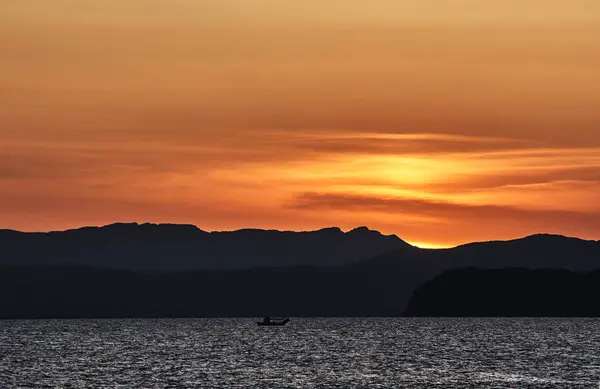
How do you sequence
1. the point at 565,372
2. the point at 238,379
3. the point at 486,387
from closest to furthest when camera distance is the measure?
1. the point at 486,387
2. the point at 238,379
3. the point at 565,372

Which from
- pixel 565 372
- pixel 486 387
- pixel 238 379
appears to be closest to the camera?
pixel 486 387

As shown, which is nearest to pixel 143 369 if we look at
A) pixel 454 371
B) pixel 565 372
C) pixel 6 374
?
pixel 6 374

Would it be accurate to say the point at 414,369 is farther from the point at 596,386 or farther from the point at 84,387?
the point at 84,387

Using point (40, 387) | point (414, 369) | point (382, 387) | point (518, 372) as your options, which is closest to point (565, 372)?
point (518, 372)

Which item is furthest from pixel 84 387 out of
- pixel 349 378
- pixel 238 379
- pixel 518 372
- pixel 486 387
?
pixel 518 372

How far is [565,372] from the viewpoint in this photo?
626 ft

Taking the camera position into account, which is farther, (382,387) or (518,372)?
(518,372)

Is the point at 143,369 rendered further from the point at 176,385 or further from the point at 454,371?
the point at 454,371

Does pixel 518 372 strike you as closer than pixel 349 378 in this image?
No

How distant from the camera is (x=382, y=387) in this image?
165 m

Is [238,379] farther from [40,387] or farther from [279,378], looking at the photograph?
[40,387]

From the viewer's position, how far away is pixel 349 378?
178875 mm

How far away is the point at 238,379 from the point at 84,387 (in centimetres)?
2185

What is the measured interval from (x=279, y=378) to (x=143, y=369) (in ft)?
91.7
